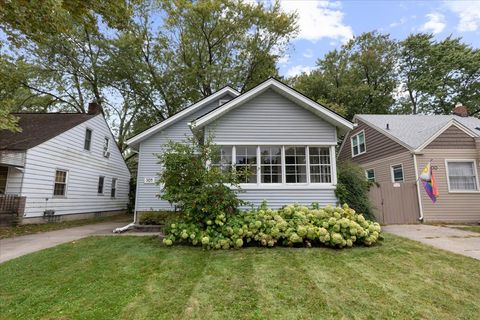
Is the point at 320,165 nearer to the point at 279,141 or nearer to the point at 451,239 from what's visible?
the point at 279,141

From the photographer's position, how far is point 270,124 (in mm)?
9195

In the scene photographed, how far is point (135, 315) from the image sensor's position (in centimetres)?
306

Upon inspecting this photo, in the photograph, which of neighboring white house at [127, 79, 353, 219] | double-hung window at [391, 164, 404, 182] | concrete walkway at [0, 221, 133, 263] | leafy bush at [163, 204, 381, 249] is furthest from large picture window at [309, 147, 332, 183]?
concrete walkway at [0, 221, 133, 263]

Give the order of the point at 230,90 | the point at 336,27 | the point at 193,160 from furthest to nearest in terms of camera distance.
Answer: the point at 336,27 < the point at 230,90 < the point at 193,160

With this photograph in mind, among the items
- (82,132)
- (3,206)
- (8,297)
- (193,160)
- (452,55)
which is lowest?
(8,297)

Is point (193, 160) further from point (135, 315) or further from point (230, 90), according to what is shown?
point (230, 90)

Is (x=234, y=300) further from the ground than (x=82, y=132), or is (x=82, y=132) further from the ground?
(x=82, y=132)

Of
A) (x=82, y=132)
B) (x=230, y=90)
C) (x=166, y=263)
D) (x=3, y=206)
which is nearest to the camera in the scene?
(x=166, y=263)

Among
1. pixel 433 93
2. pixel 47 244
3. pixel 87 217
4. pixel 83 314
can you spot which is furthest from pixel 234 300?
pixel 433 93

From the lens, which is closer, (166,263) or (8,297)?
(8,297)

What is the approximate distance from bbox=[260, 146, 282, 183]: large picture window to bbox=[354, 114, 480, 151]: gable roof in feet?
23.1

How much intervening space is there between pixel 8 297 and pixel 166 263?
93.8 inches

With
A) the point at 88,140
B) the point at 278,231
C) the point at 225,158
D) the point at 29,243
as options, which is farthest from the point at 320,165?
the point at 88,140

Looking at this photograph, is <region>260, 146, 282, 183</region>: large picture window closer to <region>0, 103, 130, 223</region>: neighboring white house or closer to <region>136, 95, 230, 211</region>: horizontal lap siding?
<region>136, 95, 230, 211</region>: horizontal lap siding
